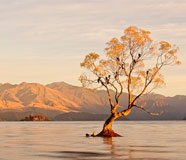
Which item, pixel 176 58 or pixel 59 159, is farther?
pixel 176 58

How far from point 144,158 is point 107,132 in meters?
36.4

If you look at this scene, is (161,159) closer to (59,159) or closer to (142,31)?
(59,159)

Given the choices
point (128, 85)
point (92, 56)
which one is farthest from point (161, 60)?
point (92, 56)

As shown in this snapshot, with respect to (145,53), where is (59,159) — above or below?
below

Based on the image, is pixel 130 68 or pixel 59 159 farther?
pixel 130 68

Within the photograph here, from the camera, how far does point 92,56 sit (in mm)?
71812

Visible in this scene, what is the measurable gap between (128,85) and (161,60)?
751 cm

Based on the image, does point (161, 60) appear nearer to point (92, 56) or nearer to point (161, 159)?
point (92, 56)

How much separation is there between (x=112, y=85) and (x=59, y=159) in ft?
113

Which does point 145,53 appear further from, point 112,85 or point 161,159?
point 161,159

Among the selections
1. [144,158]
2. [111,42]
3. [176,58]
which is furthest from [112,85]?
[144,158]

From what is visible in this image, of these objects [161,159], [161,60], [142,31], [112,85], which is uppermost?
[142,31]

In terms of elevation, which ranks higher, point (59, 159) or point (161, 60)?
point (161, 60)

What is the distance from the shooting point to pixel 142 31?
70312 mm
